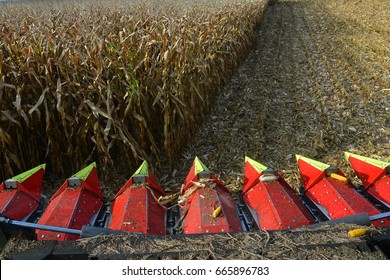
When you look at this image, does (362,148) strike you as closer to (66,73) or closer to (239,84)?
(239,84)

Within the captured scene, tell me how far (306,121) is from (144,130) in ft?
9.24

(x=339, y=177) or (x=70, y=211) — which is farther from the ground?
(x=339, y=177)

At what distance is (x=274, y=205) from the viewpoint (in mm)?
2459

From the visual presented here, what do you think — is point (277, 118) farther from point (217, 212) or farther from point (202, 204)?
point (217, 212)

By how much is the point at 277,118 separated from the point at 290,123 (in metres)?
0.28

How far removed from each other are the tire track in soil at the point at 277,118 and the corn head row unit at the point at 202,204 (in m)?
1.14

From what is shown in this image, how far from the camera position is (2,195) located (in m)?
2.68

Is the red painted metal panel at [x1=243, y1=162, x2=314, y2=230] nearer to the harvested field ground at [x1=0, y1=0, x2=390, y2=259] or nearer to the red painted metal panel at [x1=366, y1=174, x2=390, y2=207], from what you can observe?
the harvested field ground at [x1=0, y1=0, x2=390, y2=259]

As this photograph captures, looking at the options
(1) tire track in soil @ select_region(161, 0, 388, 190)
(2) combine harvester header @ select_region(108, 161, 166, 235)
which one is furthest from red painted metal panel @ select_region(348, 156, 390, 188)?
(2) combine harvester header @ select_region(108, 161, 166, 235)

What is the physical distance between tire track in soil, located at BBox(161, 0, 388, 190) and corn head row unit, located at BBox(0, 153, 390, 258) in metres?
1.14

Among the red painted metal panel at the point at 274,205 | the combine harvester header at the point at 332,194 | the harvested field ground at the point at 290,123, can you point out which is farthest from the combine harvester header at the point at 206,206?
the combine harvester header at the point at 332,194

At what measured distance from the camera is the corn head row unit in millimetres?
2332

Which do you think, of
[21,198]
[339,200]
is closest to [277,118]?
[339,200]

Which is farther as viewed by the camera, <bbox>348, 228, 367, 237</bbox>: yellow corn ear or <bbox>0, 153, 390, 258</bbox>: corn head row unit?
<bbox>0, 153, 390, 258</bbox>: corn head row unit
